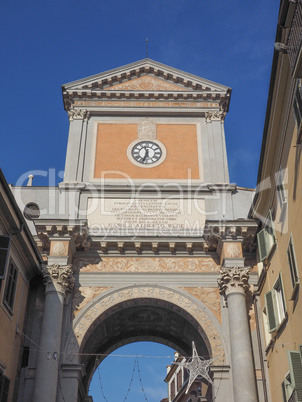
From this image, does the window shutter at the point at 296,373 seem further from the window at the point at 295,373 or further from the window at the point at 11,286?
the window at the point at 11,286

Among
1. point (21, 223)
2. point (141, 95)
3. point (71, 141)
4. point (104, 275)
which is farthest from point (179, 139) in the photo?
point (21, 223)

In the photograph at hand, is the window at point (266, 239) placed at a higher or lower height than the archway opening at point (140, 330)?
higher

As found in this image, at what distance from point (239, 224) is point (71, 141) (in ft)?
29.4

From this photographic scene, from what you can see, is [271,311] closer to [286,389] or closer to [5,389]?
[286,389]

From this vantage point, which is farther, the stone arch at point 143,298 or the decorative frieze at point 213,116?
the decorative frieze at point 213,116

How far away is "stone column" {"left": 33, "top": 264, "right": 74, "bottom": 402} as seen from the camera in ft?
56.5

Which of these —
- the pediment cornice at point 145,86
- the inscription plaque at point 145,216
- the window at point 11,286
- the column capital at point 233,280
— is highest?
the pediment cornice at point 145,86

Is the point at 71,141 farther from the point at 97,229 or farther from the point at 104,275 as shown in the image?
the point at 104,275

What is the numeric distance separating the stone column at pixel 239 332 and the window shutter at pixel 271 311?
4.74 feet

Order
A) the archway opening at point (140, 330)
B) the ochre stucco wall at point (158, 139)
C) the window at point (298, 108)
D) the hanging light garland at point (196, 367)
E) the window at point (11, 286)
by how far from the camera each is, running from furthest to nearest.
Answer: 1. the ochre stucco wall at point (158, 139)
2. the archway opening at point (140, 330)
3. the hanging light garland at point (196, 367)
4. the window at point (11, 286)
5. the window at point (298, 108)

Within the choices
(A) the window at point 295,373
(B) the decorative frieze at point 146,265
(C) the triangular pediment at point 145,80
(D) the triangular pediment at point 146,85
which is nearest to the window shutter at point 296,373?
(A) the window at point 295,373

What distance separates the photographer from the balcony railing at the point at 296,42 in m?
11.6

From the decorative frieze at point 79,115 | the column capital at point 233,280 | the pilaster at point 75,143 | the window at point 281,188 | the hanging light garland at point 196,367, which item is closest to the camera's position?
the window at point 281,188

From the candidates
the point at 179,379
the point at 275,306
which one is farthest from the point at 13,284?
the point at 179,379
